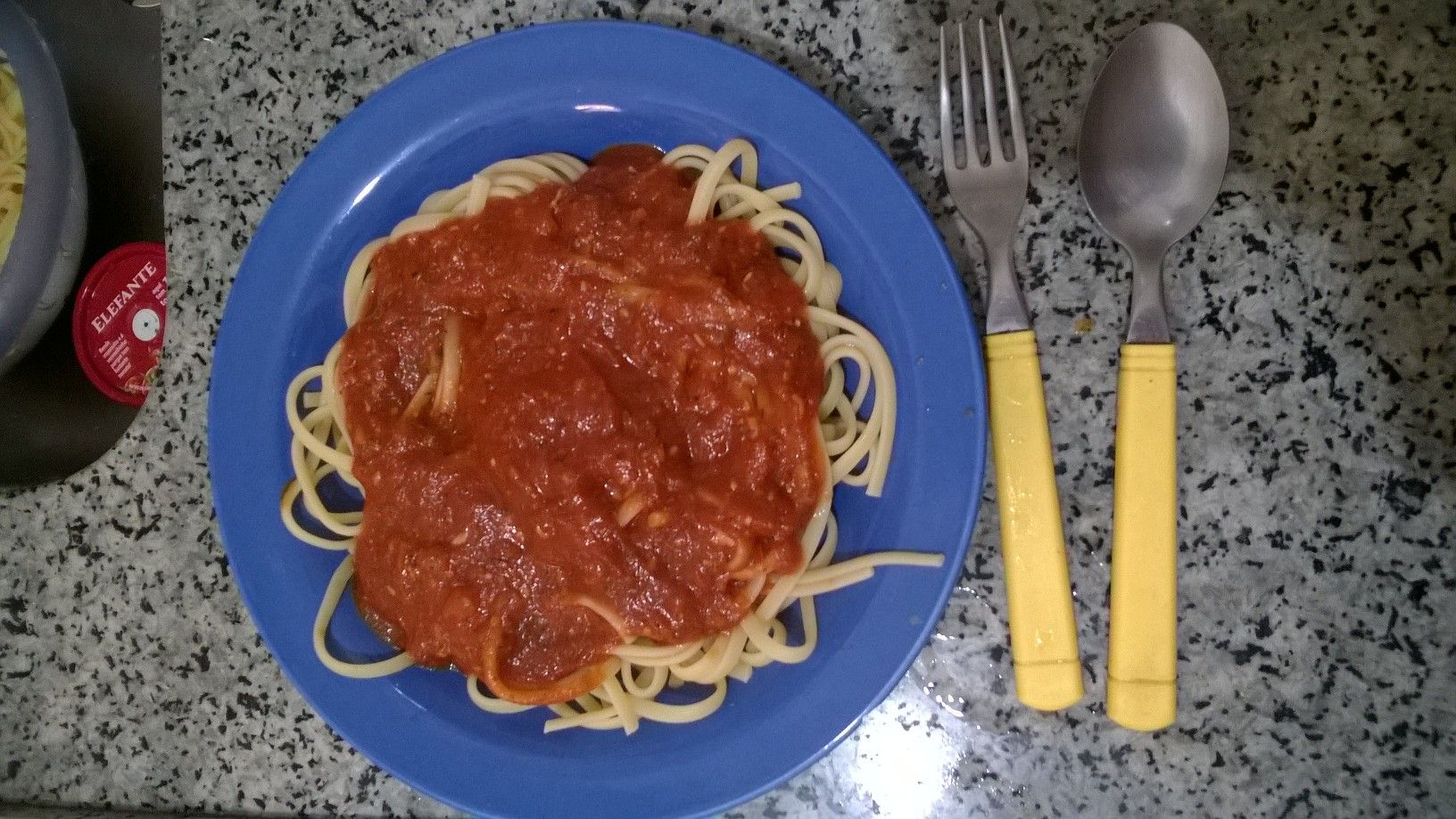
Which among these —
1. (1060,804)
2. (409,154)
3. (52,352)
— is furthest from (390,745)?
(52,352)

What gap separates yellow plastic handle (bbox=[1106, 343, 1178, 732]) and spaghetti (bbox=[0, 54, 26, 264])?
3362 mm

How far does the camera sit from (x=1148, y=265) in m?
2.05

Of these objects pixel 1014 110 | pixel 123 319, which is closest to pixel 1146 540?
pixel 1014 110

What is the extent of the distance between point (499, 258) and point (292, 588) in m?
0.93

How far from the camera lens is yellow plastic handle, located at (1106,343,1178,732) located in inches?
77.3

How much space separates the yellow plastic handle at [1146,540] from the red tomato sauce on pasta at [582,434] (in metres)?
0.68

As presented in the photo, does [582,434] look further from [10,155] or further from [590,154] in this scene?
[10,155]

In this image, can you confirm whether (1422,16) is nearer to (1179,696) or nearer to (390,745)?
(1179,696)

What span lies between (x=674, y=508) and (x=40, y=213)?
7.19 feet

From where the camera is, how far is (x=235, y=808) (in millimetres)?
2424

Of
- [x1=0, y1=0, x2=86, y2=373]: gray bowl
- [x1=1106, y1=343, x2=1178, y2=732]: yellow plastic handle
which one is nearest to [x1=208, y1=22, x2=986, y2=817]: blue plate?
[x1=1106, y1=343, x2=1178, y2=732]: yellow plastic handle

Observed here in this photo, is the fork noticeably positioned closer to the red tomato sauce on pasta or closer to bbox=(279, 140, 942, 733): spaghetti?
bbox=(279, 140, 942, 733): spaghetti

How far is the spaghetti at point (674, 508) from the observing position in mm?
1998

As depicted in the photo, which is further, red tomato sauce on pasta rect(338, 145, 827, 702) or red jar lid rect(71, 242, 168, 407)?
red jar lid rect(71, 242, 168, 407)
